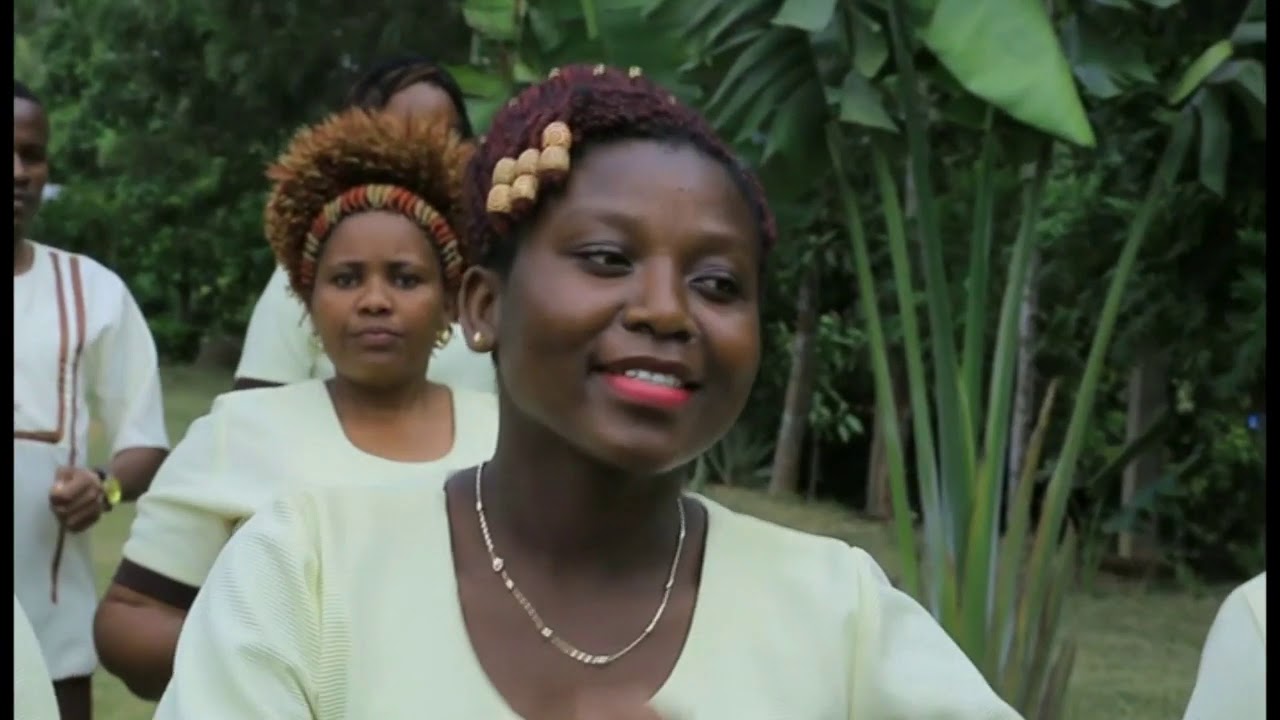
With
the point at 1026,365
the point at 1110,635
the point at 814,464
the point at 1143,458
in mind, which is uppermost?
the point at 1026,365

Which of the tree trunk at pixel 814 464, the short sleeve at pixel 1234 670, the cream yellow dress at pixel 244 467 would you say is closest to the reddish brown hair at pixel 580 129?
the short sleeve at pixel 1234 670

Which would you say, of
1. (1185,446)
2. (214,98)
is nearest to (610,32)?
(1185,446)

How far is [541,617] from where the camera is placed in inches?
76.2

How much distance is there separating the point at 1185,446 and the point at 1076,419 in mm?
5208

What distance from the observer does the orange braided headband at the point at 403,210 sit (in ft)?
10.4

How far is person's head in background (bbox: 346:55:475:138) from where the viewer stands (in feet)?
13.3

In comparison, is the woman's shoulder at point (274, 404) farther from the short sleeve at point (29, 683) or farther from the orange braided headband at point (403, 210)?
the short sleeve at point (29, 683)

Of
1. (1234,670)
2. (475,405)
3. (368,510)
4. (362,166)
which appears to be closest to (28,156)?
(362,166)

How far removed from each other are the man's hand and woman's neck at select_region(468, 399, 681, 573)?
2.12 m

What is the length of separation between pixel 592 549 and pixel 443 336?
141 centimetres

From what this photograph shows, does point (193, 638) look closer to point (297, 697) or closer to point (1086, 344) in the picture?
point (297, 697)

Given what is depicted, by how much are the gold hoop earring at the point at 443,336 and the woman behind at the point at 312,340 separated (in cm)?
26

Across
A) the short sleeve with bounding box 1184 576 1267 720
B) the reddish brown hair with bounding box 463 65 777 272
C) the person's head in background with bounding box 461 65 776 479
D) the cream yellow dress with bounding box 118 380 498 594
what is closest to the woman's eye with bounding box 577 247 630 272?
the person's head in background with bounding box 461 65 776 479

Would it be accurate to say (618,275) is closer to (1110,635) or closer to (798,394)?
(1110,635)
